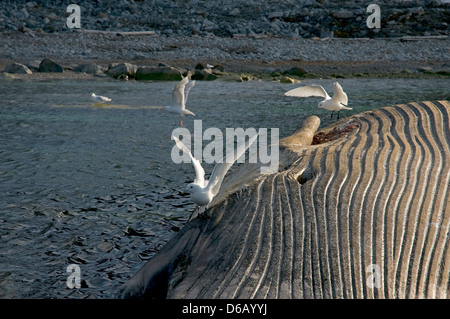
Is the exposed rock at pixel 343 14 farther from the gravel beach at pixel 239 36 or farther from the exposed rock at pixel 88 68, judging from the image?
the exposed rock at pixel 88 68

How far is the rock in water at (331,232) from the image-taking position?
3.43 m

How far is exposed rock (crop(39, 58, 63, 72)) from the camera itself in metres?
23.5

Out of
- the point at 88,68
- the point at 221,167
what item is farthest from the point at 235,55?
the point at 221,167

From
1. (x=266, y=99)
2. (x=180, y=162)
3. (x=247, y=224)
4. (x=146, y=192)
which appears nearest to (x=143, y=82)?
(x=266, y=99)

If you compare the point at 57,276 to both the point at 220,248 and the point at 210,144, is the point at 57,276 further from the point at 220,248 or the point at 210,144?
the point at 210,144

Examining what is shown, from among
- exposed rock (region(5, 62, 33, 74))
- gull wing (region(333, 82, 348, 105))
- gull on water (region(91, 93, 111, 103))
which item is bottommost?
exposed rock (region(5, 62, 33, 74))

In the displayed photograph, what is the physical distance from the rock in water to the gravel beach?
21.0 meters

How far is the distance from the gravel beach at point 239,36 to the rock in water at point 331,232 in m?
21.0

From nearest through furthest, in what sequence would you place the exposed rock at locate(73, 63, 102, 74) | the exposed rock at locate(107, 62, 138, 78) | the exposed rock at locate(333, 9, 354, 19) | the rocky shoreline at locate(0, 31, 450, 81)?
1. the exposed rock at locate(107, 62, 138, 78)
2. the exposed rock at locate(73, 63, 102, 74)
3. the rocky shoreline at locate(0, 31, 450, 81)
4. the exposed rock at locate(333, 9, 354, 19)

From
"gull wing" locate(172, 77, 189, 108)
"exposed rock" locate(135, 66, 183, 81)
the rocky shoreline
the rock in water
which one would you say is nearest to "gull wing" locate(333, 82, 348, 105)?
"gull wing" locate(172, 77, 189, 108)

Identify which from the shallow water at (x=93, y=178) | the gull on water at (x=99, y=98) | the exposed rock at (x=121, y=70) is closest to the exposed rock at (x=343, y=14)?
the exposed rock at (x=121, y=70)

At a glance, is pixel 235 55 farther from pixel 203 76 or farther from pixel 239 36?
pixel 203 76

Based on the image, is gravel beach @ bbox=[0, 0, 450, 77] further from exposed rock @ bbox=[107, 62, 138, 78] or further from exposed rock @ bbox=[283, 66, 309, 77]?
exposed rock @ bbox=[107, 62, 138, 78]

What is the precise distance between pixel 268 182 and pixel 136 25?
106ft
